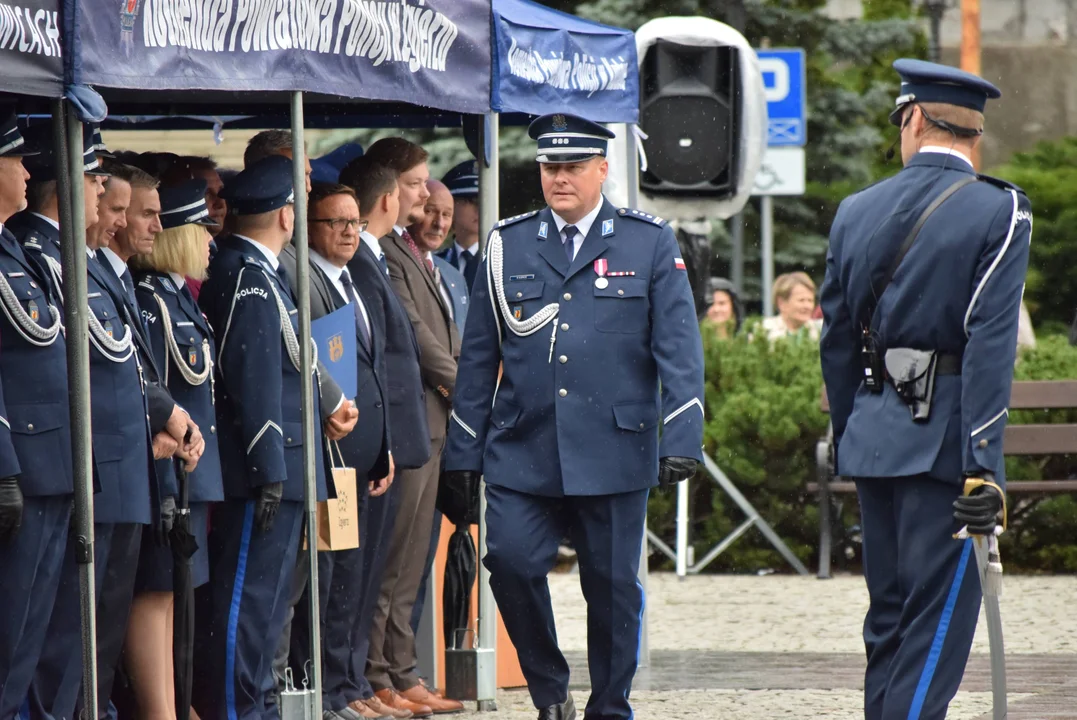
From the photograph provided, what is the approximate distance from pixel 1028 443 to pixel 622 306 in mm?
6821

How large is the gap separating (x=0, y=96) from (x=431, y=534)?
117 inches

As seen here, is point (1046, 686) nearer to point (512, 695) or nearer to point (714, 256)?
point (512, 695)

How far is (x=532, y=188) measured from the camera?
79.0 feet

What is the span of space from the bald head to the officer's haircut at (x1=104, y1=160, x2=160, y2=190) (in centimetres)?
266

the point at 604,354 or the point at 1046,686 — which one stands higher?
the point at 604,354

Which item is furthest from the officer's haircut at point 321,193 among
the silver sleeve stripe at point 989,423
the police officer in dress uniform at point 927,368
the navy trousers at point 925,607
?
the silver sleeve stripe at point 989,423

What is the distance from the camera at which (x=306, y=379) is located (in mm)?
7297

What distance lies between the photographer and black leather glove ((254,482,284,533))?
288 inches

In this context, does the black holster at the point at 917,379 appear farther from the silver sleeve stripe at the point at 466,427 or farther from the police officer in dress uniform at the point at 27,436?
the police officer in dress uniform at the point at 27,436

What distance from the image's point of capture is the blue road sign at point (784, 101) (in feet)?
54.1

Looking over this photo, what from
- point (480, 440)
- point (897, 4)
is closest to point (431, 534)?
point (480, 440)

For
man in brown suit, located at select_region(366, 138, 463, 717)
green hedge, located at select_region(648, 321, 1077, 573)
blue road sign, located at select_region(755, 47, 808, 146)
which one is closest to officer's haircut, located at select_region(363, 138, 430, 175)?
man in brown suit, located at select_region(366, 138, 463, 717)

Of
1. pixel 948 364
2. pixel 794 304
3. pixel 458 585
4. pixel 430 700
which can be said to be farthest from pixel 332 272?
pixel 794 304

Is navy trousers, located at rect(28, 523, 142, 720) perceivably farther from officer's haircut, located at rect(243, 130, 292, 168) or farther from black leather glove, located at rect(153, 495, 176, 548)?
officer's haircut, located at rect(243, 130, 292, 168)
